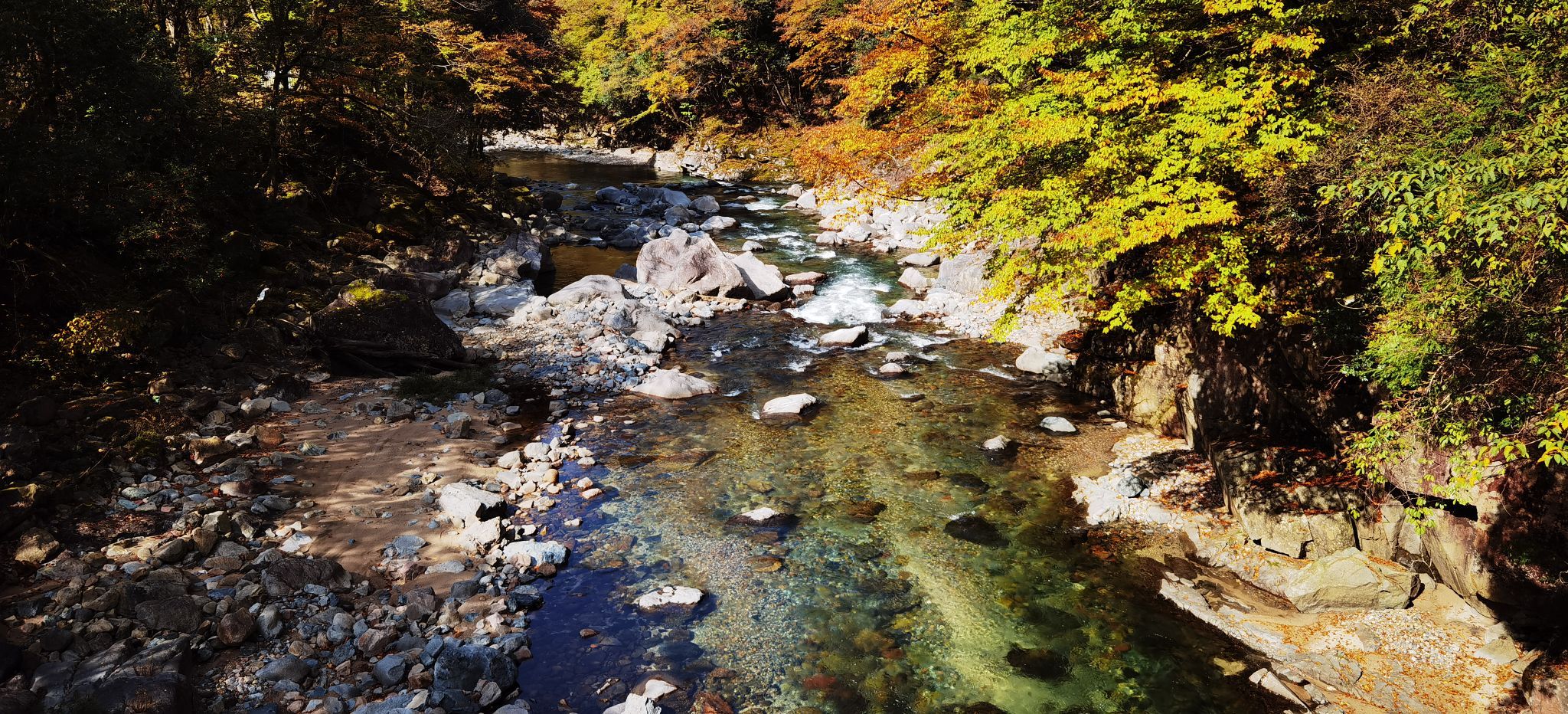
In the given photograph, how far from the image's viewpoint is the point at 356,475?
10648 millimetres

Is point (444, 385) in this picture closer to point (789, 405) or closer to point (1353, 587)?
point (789, 405)

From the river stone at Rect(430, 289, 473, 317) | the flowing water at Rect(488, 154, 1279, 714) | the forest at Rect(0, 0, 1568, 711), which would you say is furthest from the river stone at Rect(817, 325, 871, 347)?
the river stone at Rect(430, 289, 473, 317)

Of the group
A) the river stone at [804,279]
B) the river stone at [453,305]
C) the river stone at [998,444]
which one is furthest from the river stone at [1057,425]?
the river stone at [453,305]

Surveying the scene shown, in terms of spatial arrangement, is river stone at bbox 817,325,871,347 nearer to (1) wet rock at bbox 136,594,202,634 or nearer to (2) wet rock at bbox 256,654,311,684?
(2) wet rock at bbox 256,654,311,684

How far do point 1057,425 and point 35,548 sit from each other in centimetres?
1341

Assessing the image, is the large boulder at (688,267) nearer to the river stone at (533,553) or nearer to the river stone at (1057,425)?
the river stone at (1057,425)

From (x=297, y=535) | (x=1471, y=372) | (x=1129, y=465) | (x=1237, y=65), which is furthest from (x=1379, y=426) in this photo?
(x=297, y=535)

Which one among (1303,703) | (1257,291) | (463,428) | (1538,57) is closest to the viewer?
(1538,57)

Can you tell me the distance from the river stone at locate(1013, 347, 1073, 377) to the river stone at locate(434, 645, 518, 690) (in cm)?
1158

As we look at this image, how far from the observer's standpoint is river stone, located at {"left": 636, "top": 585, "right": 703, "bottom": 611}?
8680 millimetres

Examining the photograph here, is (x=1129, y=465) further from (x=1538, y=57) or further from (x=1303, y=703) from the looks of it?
(x=1538, y=57)

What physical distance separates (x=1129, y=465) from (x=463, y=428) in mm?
10652

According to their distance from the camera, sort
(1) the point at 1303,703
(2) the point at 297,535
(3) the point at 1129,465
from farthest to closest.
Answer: (3) the point at 1129,465 < (2) the point at 297,535 < (1) the point at 1303,703

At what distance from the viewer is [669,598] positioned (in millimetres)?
8766
